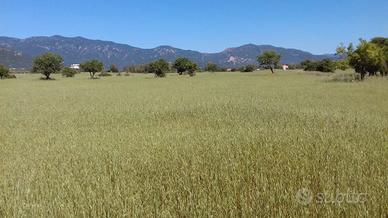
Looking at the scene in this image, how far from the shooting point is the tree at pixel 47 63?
83.1 metres

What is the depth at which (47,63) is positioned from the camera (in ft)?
275

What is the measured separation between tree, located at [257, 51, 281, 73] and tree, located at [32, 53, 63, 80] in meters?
53.0

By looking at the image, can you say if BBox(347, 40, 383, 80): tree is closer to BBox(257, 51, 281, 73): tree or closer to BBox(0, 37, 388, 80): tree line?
BBox(0, 37, 388, 80): tree line

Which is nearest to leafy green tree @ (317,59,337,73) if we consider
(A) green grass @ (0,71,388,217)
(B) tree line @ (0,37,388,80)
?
(B) tree line @ (0,37,388,80)

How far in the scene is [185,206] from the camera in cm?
570

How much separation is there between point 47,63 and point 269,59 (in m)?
57.4

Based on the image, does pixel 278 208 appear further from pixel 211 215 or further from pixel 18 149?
pixel 18 149

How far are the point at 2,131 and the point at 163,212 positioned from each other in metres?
11.6

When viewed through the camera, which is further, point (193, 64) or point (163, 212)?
point (193, 64)

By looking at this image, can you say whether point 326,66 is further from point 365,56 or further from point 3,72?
point 3,72

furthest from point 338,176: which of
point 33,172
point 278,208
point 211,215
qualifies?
point 33,172

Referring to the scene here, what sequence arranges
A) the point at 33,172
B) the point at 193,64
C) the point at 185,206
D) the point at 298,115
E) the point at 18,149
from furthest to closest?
the point at 193,64 → the point at 298,115 → the point at 18,149 → the point at 33,172 → the point at 185,206

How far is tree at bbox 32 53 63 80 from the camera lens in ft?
273

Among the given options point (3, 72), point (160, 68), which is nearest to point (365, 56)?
point (160, 68)
